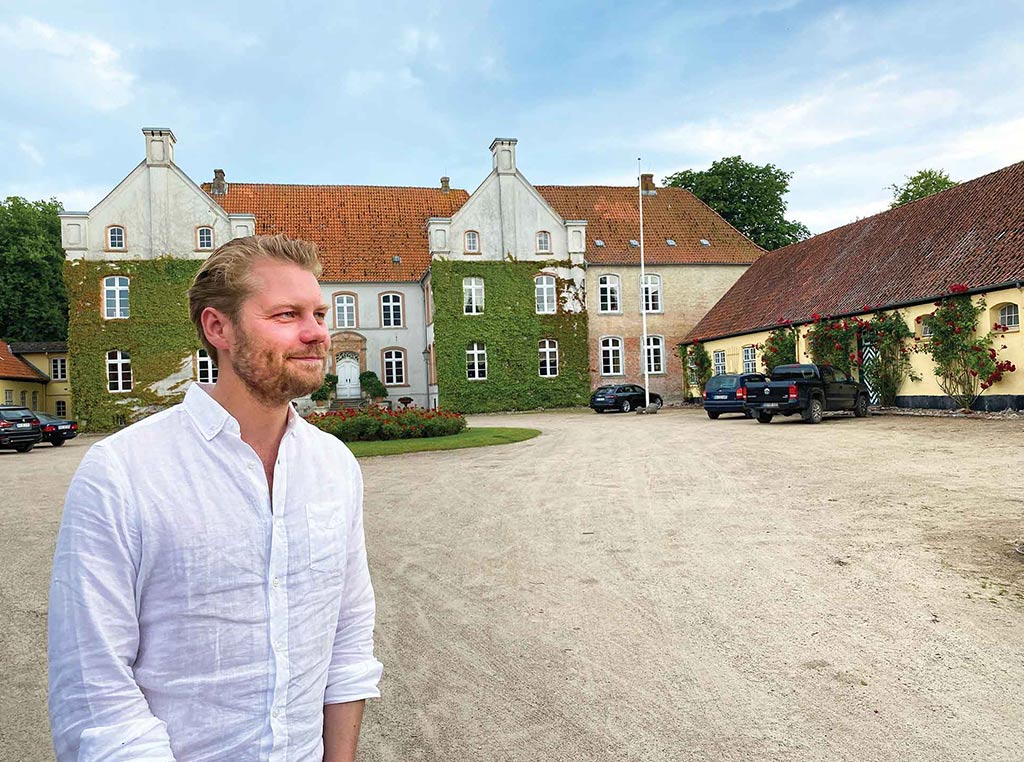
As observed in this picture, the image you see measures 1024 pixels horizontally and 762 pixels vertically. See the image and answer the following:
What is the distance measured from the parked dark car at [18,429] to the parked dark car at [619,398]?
72.8 feet

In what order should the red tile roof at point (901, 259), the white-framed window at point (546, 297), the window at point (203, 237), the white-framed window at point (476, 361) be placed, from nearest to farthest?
the red tile roof at point (901, 259)
the window at point (203, 237)
the white-framed window at point (476, 361)
the white-framed window at point (546, 297)

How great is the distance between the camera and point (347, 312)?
40.9 metres

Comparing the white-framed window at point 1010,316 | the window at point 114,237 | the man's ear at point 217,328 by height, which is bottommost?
the man's ear at point 217,328

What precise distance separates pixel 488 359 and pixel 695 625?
34.2 metres

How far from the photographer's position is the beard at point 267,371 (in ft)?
6.41

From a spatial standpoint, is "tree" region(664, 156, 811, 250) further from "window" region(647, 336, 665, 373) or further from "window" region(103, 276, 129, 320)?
"window" region(103, 276, 129, 320)

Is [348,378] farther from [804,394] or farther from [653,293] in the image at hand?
[804,394]

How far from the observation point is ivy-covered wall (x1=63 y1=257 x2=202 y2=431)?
3638 centimetres

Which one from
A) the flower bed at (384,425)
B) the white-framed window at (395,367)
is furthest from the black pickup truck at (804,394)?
the white-framed window at (395,367)

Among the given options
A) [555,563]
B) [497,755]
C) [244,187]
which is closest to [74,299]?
[244,187]

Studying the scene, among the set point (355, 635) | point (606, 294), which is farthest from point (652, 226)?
point (355, 635)

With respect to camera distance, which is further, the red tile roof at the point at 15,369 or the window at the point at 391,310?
the red tile roof at the point at 15,369

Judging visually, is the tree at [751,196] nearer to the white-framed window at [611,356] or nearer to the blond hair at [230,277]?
the white-framed window at [611,356]

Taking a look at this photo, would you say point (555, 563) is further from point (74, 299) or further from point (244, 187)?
A: point (244, 187)
